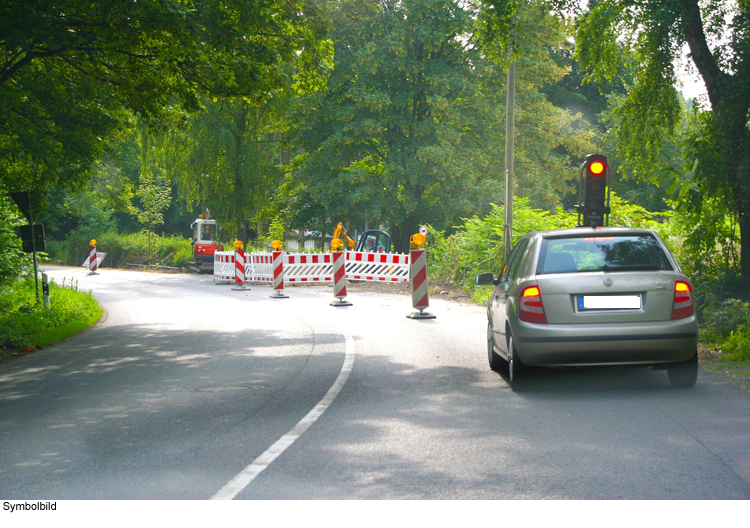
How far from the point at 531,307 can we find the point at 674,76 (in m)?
8.44

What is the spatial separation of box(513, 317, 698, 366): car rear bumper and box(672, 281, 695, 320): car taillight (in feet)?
0.23

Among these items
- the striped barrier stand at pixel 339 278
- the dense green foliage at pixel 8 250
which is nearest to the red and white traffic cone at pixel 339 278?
the striped barrier stand at pixel 339 278

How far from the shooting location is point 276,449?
6125 mm

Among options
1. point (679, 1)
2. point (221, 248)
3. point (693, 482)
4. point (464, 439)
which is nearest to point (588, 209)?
point (679, 1)

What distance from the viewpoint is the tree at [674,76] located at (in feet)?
43.2

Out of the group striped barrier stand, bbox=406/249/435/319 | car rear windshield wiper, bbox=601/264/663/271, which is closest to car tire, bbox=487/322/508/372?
car rear windshield wiper, bbox=601/264/663/271

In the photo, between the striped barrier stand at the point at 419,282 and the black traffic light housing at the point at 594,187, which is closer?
the black traffic light housing at the point at 594,187

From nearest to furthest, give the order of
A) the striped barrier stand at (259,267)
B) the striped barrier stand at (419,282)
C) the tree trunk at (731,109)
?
1. the tree trunk at (731,109)
2. the striped barrier stand at (419,282)
3. the striped barrier stand at (259,267)

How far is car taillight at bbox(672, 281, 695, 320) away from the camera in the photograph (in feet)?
26.7

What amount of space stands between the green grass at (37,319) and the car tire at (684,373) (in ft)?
32.2

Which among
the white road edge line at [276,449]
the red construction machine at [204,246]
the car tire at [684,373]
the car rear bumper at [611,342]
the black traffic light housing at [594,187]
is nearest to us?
the white road edge line at [276,449]

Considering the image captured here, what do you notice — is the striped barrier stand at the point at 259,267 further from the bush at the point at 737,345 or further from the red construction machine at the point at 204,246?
the bush at the point at 737,345

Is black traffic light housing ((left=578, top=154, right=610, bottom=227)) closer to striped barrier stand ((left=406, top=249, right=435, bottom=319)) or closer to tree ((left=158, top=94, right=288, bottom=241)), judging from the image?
striped barrier stand ((left=406, top=249, right=435, bottom=319))

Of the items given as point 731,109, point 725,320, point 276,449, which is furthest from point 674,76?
point 276,449
